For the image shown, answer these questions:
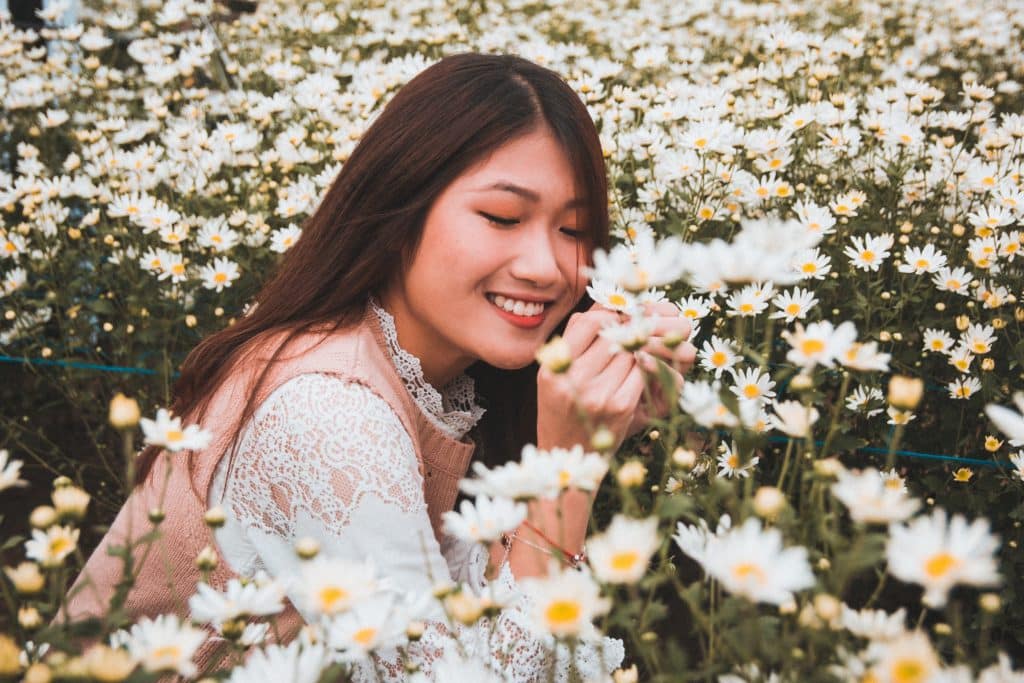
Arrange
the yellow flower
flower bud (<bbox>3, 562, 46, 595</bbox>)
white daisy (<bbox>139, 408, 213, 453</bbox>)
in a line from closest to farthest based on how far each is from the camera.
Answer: flower bud (<bbox>3, 562, 46, 595</bbox>) → white daisy (<bbox>139, 408, 213, 453</bbox>) → the yellow flower

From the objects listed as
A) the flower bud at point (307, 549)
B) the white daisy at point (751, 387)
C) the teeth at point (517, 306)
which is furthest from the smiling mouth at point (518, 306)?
the flower bud at point (307, 549)

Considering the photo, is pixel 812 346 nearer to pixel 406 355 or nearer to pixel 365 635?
pixel 365 635

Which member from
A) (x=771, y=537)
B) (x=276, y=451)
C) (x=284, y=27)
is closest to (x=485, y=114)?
(x=276, y=451)

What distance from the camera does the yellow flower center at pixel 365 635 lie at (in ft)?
2.54

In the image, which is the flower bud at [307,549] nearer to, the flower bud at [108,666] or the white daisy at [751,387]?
the flower bud at [108,666]

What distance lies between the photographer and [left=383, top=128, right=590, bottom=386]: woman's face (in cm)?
145

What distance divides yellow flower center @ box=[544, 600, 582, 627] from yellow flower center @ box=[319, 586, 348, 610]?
171mm

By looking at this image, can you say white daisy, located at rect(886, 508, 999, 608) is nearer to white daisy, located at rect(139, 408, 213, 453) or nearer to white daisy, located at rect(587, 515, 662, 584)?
white daisy, located at rect(587, 515, 662, 584)

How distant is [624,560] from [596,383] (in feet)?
1.77

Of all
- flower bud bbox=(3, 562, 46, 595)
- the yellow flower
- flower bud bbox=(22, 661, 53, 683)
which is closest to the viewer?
flower bud bbox=(22, 661, 53, 683)

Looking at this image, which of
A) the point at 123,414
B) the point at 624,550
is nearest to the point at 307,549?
the point at 123,414

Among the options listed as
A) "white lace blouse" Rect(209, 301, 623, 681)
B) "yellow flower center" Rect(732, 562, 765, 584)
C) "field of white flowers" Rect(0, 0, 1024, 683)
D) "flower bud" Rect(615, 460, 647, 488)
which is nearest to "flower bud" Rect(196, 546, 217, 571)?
"field of white flowers" Rect(0, 0, 1024, 683)

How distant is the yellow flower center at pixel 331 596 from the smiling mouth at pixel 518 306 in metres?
0.76

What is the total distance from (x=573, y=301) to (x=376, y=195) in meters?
0.38
